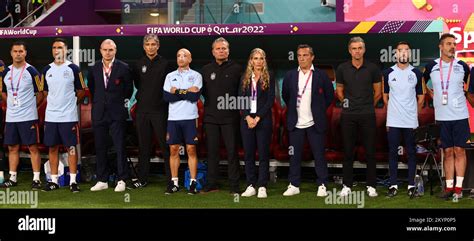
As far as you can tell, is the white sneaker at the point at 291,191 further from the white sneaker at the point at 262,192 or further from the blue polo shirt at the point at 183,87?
the blue polo shirt at the point at 183,87

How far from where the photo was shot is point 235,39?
12.1 metres

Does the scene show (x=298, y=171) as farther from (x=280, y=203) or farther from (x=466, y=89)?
(x=466, y=89)

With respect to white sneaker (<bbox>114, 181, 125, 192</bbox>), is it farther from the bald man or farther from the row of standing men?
the bald man

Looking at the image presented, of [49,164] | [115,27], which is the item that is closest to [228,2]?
[115,27]

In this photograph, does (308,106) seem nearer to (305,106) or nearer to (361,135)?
(305,106)

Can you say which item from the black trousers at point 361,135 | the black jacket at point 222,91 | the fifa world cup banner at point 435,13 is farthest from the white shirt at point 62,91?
the fifa world cup banner at point 435,13

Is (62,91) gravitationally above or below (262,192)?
above

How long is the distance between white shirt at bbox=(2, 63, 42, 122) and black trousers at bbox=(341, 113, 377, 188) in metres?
3.97

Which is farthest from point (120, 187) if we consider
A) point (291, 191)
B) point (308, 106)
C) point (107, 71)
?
point (308, 106)

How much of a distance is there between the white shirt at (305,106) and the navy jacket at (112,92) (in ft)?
7.38

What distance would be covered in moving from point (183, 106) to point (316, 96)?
163 cm

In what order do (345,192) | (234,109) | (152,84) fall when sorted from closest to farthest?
(345,192), (234,109), (152,84)

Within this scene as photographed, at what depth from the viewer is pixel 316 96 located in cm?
935

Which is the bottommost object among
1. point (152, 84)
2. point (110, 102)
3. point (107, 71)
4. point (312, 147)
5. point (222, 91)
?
point (312, 147)
